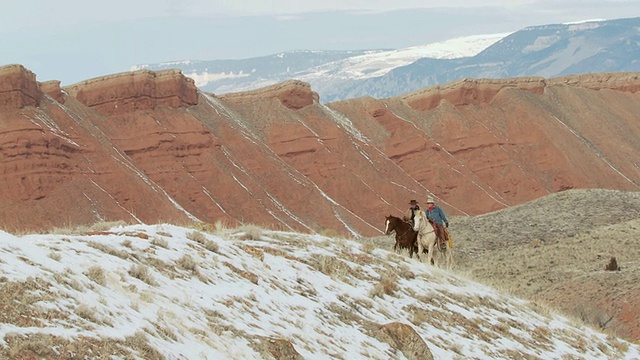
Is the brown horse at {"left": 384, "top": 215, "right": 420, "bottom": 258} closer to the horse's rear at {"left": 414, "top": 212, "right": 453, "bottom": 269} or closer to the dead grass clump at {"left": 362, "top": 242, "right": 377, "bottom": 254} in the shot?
the horse's rear at {"left": 414, "top": 212, "right": 453, "bottom": 269}

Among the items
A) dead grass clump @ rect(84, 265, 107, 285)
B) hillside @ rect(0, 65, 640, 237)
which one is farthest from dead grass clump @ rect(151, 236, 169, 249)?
hillside @ rect(0, 65, 640, 237)

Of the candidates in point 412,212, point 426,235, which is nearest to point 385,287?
point 426,235

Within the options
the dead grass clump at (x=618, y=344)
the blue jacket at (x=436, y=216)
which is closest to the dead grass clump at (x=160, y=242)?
the dead grass clump at (x=618, y=344)

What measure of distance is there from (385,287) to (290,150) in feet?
245

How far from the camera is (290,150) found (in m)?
91.8

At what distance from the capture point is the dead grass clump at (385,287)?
17.0 meters

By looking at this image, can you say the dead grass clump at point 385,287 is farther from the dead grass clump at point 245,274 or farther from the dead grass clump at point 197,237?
the dead grass clump at point 197,237

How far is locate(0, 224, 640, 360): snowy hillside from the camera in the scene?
10641 millimetres

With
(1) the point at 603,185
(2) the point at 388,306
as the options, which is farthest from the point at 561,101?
(2) the point at 388,306

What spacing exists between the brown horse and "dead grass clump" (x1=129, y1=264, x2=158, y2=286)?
13087mm

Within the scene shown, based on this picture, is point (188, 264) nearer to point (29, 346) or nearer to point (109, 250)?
point (109, 250)

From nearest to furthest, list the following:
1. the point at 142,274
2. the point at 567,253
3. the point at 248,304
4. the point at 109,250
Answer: the point at 142,274 < the point at 248,304 < the point at 109,250 < the point at 567,253

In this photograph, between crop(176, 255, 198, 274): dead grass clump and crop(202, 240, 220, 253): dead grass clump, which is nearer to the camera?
crop(176, 255, 198, 274): dead grass clump

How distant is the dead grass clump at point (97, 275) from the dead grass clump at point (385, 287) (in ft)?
19.1
